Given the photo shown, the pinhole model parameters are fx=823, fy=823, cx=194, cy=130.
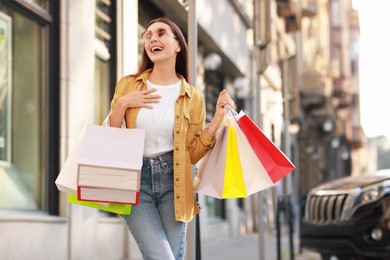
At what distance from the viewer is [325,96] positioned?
128 feet

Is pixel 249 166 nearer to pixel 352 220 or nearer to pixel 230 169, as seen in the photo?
pixel 230 169

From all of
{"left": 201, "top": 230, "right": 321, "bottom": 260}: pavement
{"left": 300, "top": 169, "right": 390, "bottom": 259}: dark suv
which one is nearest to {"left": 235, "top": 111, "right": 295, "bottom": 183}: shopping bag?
{"left": 300, "top": 169, "right": 390, "bottom": 259}: dark suv

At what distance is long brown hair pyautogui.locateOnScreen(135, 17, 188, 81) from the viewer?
4334 millimetres

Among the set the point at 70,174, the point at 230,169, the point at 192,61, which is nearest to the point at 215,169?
the point at 230,169

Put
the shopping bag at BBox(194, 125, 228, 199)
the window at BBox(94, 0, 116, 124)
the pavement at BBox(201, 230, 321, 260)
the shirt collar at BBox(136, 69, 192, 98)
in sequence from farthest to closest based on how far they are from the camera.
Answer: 1. the pavement at BBox(201, 230, 321, 260)
2. the window at BBox(94, 0, 116, 124)
3. the shopping bag at BBox(194, 125, 228, 199)
4. the shirt collar at BBox(136, 69, 192, 98)

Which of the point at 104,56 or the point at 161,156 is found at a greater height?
the point at 104,56

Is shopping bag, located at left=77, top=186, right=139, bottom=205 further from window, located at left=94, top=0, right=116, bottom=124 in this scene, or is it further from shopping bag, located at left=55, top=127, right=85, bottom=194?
window, located at left=94, top=0, right=116, bottom=124

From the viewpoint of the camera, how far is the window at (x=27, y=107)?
7980 mm

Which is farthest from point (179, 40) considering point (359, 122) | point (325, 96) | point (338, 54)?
point (359, 122)

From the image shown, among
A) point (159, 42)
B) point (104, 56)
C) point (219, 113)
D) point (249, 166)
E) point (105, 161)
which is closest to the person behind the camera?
point (105, 161)

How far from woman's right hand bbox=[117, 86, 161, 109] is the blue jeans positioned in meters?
0.27

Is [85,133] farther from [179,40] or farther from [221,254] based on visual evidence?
[221,254]

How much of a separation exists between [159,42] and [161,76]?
18 centimetres

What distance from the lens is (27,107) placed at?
27.8 feet
